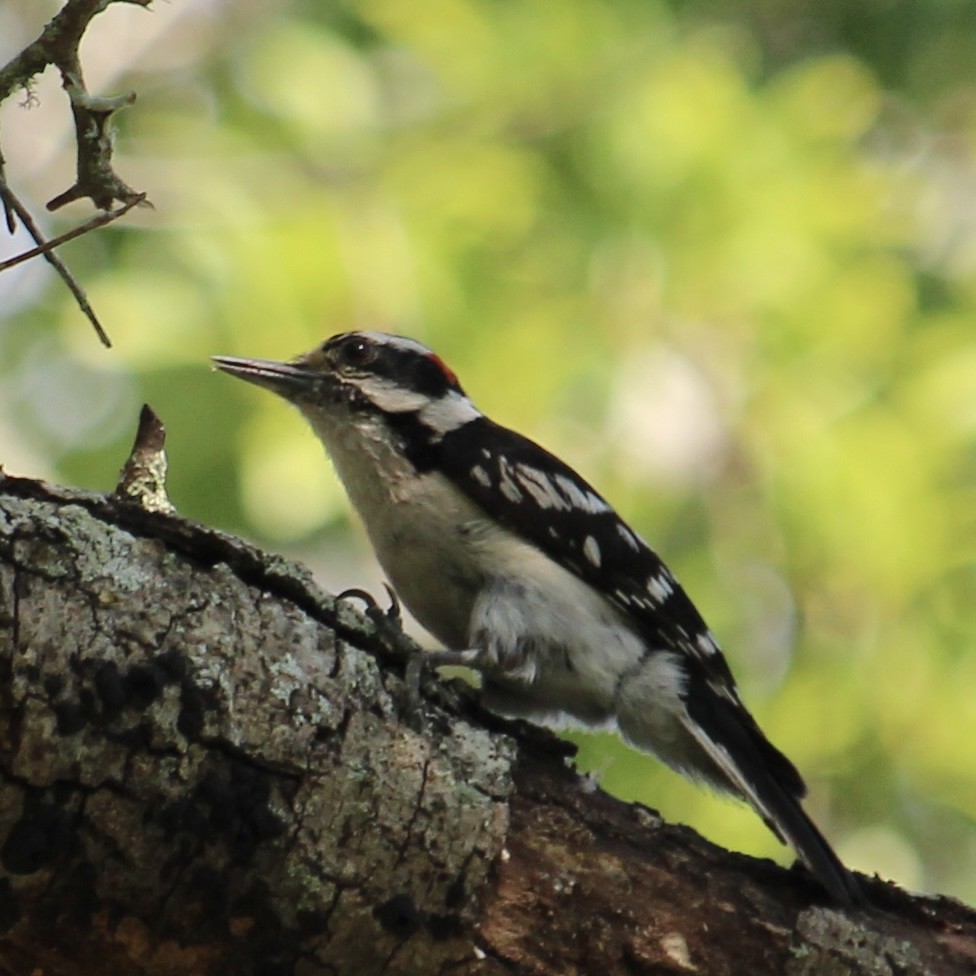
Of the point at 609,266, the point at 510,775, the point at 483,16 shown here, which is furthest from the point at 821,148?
the point at 510,775

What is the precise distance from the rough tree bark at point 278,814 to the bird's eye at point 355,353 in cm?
171

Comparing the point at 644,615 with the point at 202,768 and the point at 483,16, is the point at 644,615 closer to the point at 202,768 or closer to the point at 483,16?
the point at 202,768

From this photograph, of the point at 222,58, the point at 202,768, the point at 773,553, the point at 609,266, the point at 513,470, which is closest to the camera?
the point at 202,768

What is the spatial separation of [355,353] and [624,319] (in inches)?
69.5

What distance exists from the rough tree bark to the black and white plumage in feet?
2.34

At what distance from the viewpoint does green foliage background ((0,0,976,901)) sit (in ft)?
17.3

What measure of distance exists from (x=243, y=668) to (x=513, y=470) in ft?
5.31

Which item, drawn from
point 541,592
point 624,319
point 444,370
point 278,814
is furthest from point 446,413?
point 278,814

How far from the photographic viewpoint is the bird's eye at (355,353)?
436 cm

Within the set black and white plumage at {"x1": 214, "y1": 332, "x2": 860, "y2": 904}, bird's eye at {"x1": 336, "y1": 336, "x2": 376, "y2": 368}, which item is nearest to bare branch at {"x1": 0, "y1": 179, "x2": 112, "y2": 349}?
A: black and white plumage at {"x1": 214, "y1": 332, "x2": 860, "y2": 904}

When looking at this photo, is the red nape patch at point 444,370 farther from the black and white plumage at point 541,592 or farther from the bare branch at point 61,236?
the bare branch at point 61,236

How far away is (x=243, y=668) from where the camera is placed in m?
2.43

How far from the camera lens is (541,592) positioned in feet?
12.2

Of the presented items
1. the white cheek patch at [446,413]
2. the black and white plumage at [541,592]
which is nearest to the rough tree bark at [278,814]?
the black and white plumage at [541,592]
